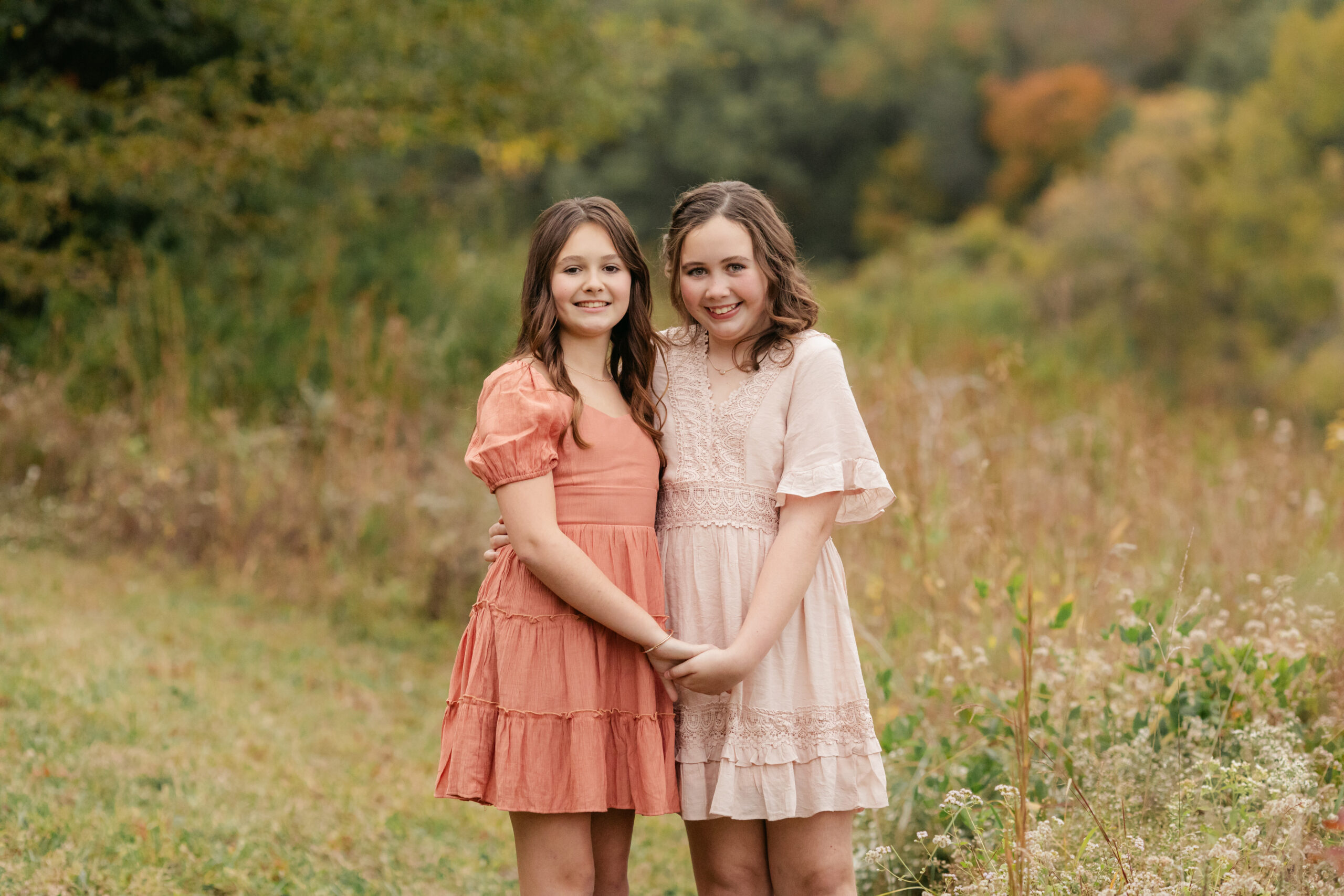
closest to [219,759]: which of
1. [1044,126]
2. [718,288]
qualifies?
[718,288]

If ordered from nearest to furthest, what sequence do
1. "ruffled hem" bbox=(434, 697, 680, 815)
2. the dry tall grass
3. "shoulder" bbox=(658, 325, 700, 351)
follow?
"ruffled hem" bbox=(434, 697, 680, 815) < "shoulder" bbox=(658, 325, 700, 351) < the dry tall grass

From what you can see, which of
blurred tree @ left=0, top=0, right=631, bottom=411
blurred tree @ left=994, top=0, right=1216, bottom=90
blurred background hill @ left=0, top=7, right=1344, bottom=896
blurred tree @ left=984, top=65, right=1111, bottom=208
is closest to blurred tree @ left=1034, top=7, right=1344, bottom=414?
blurred background hill @ left=0, top=7, right=1344, bottom=896

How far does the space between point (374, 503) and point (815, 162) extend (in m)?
31.0

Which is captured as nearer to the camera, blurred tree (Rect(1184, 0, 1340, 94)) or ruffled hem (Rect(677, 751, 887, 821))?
ruffled hem (Rect(677, 751, 887, 821))

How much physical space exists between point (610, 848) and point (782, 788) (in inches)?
13.7

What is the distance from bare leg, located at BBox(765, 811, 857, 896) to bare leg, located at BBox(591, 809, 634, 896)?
28 centimetres

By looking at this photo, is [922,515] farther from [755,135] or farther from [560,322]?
[755,135]

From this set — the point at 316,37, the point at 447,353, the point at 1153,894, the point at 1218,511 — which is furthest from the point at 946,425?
the point at 316,37

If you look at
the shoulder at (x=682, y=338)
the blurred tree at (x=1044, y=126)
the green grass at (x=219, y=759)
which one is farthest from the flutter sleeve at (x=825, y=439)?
the blurred tree at (x=1044, y=126)

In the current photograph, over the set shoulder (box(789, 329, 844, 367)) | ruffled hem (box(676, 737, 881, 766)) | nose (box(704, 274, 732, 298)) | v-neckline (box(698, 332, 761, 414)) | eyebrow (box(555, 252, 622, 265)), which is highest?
eyebrow (box(555, 252, 622, 265))

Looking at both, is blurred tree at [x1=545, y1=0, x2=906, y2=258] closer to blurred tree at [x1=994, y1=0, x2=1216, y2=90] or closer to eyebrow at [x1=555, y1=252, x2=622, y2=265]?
blurred tree at [x1=994, y1=0, x2=1216, y2=90]

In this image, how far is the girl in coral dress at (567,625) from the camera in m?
2.06

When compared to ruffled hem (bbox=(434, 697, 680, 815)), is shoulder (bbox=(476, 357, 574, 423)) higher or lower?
higher

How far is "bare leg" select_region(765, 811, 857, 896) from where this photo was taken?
2.16 metres
